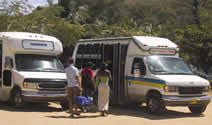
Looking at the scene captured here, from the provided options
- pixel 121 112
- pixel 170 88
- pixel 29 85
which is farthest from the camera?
pixel 121 112

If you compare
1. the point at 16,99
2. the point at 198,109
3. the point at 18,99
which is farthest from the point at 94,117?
the point at 198,109

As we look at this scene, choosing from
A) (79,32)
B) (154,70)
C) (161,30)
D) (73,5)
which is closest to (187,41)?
(161,30)

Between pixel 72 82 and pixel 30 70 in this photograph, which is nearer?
pixel 72 82

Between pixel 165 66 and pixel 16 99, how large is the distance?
17.6 ft

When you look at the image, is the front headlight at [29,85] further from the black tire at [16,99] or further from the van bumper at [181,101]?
the van bumper at [181,101]

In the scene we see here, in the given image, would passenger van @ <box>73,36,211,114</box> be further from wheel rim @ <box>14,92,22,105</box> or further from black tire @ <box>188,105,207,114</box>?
wheel rim @ <box>14,92,22,105</box>

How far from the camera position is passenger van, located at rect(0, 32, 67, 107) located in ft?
40.1

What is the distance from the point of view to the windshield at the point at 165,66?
1286cm

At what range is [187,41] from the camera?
28.0 metres

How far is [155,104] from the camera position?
12414 millimetres

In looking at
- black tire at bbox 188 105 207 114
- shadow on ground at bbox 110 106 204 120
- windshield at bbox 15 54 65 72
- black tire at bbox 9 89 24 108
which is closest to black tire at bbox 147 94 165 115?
shadow on ground at bbox 110 106 204 120

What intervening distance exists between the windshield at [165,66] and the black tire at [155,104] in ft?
2.91

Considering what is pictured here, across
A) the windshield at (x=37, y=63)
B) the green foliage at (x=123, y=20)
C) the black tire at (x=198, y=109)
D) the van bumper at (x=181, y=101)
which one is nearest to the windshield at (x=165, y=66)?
the van bumper at (x=181, y=101)

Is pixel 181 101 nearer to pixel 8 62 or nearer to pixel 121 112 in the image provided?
pixel 121 112
